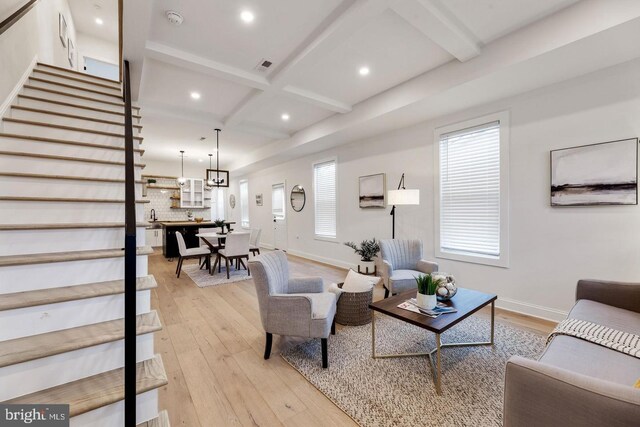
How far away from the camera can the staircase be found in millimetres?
1311

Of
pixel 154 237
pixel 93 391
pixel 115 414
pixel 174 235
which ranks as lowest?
pixel 115 414

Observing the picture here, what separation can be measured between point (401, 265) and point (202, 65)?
143 inches

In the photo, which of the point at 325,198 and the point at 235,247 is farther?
the point at 325,198

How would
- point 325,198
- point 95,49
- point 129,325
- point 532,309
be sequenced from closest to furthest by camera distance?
point 129,325, point 532,309, point 325,198, point 95,49

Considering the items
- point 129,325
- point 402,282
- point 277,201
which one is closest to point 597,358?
point 402,282

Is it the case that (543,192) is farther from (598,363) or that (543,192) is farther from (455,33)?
(598,363)

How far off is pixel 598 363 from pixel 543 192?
2301 mm

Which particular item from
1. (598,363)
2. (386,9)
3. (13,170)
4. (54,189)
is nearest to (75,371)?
(54,189)

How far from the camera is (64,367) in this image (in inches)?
53.9

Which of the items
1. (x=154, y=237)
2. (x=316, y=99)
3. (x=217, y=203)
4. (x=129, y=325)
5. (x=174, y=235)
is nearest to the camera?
(x=129, y=325)

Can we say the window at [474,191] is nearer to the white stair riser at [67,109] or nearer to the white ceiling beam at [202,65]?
the white ceiling beam at [202,65]

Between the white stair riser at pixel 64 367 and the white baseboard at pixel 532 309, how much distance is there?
3856mm

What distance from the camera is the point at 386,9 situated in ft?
7.58

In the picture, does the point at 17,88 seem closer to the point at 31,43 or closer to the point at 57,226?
the point at 31,43
